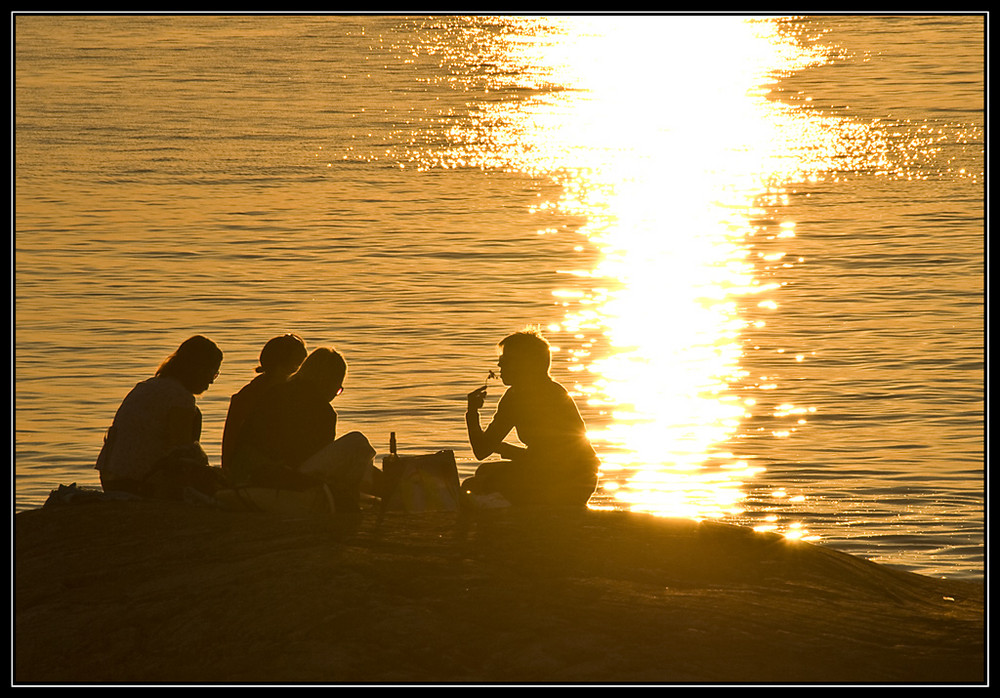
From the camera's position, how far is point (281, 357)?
9039 millimetres

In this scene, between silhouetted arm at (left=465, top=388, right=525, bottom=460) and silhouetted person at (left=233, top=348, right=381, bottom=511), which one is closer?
silhouetted person at (left=233, top=348, right=381, bottom=511)

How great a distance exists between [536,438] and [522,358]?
48cm

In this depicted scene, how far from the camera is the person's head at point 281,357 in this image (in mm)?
9047

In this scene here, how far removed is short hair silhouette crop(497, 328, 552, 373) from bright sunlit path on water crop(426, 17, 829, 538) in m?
4.16

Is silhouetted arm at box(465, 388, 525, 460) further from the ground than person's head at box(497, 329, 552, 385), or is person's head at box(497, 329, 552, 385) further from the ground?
person's head at box(497, 329, 552, 385)

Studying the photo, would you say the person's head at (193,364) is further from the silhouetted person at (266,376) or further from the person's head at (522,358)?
the person's head at (522,358)

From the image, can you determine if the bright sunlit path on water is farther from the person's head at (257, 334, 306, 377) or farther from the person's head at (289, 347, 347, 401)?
the person's head at (289, 347, 347, 401)

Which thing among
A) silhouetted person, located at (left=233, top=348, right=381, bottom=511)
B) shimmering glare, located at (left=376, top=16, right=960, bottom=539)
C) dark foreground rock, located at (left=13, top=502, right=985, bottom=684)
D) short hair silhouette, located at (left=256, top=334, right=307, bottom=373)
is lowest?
dark foreground rock, located at (left=13, top=502, right=985, bottom=684)

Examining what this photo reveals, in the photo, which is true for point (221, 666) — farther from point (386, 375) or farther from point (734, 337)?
point (734, 337)

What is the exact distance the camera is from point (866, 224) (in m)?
28.7

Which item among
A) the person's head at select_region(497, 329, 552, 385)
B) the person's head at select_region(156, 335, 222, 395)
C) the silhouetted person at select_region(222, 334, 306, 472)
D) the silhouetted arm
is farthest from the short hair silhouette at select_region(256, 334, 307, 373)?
the person's head at select_region(497, 329, 552, 385)

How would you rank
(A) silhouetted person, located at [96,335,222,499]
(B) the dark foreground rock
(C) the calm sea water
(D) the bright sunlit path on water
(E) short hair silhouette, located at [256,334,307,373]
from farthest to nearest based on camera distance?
(D) the bright sunlit path on water, (C) the calm sea water, (E) short hair silhouette, located at [256,334,307,373], (A) silhouetted person, located at [96,335,222,499], (B) the dark foreground rock

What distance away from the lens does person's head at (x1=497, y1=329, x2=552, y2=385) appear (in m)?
8.86

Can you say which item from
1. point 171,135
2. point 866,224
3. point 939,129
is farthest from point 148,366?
point 939,129
